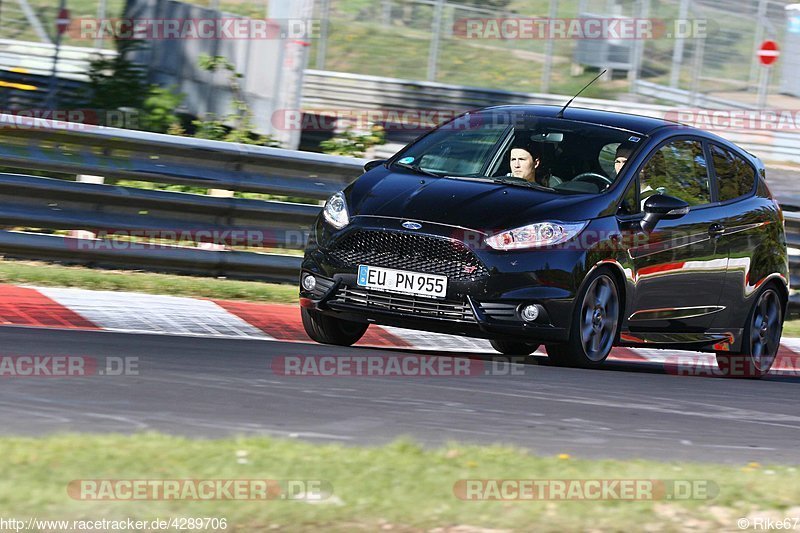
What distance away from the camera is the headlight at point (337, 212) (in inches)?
316

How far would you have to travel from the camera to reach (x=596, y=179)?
839 centimetres

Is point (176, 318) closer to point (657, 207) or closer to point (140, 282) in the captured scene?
point (140, 282)

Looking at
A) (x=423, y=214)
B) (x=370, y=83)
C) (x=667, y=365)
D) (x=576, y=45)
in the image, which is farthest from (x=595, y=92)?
(x=423, y=214)

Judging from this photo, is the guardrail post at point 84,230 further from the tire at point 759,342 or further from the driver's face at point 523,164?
the tire at point 759,342

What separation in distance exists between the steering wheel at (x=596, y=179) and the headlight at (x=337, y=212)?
1372 mm

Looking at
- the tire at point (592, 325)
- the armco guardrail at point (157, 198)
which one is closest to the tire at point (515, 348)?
the tire at point (592, 325)

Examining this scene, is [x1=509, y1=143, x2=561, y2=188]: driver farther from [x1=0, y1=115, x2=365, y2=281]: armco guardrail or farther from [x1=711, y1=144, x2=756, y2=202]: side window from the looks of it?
[x1=0, y1=115, x2=365, y2=281]: armco guardrail

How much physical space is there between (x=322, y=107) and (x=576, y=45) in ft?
17.1

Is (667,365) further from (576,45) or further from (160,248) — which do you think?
(576,45)

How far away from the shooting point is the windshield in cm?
843

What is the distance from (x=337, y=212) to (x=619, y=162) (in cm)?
171

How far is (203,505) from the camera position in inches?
171

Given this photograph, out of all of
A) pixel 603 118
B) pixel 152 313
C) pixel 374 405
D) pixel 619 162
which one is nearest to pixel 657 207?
pixel 619 162

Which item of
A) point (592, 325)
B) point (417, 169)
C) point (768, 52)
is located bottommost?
point (592, 325)
